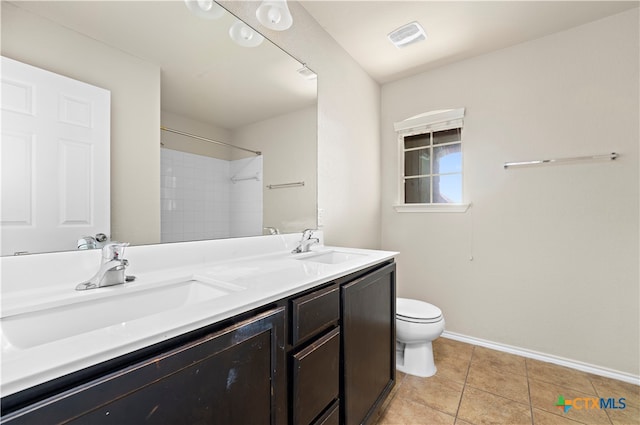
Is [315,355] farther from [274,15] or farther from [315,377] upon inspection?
[274,15]

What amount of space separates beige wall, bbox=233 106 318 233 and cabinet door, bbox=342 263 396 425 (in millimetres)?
667

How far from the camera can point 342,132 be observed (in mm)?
2252

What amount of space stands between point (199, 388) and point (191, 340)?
0.11 metres

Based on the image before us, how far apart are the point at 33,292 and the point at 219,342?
1.92 ft

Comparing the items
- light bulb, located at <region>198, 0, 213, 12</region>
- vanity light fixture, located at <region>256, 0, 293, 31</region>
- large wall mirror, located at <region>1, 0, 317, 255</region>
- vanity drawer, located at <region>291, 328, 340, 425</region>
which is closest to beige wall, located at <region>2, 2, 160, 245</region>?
large wall mirror, located at <region>1, 0, 317, 255</region>

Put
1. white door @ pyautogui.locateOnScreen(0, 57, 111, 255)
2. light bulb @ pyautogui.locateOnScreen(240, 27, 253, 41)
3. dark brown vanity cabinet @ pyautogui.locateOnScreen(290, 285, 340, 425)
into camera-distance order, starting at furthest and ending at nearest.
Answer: light bulb @ pyautogui.locateOnScreen(240, 27, 253, 41)
dark brown vanity cabinet @ pyautogui.locateOnScreen(290, 285, 340, 425)
white door @ pyautogui.locateOnScreen(0, 57, 111, 255)

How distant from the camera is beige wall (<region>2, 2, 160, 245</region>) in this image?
814 millimetres

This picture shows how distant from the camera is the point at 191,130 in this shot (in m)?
1.26

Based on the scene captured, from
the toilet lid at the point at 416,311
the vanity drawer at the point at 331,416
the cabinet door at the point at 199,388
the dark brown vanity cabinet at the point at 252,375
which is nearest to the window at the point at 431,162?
the toilet lid at the point at 416,311

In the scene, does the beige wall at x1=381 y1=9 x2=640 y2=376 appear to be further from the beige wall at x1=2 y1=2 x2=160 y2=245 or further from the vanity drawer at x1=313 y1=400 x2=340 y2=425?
the beige wall at x1=2 y1=2 x2=160 y2=245

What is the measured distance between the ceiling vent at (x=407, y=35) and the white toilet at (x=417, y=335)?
2.06m

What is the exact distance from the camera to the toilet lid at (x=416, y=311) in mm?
1858

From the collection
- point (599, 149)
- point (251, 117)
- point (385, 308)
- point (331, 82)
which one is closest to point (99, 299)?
point (251, 117)

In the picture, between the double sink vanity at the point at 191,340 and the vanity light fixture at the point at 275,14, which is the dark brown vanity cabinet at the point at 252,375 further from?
the vanity light fixture at the point at 275,14
